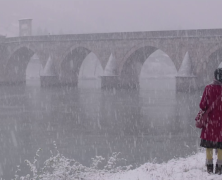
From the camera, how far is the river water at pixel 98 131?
9.73 meters

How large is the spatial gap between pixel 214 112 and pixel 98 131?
841cm

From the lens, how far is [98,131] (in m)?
13.1

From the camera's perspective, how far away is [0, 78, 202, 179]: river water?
31.9ft

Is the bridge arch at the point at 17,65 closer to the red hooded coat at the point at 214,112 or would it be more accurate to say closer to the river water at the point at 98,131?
the river water at the point at 98,131

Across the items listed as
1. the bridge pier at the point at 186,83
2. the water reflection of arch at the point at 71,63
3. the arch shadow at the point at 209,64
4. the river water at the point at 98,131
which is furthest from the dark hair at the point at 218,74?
the water reflection of arch at the point at 71,63

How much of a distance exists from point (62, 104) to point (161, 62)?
6181 cm

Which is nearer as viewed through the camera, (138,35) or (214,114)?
(214,114)

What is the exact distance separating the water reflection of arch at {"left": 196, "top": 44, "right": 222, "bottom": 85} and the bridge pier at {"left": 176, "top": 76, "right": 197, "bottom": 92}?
0.86m

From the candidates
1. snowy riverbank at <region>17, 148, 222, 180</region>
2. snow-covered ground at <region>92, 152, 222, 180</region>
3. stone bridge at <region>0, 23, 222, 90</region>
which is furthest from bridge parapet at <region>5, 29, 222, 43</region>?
snow-covered ground at <region>92, 152, 222, 180</region>

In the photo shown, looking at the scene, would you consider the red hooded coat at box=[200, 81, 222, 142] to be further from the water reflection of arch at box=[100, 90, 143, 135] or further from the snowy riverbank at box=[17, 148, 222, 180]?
the water reflection of arch at box=[100, 90, 143, 135]

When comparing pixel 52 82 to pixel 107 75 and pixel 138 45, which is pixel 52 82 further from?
pixel 138 45

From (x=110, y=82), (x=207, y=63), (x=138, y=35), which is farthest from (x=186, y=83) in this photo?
(x=110, y=82)

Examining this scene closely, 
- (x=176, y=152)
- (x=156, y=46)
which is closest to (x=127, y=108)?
(x=176, y=152)

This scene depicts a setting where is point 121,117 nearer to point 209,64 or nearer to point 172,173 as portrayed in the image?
point 172,173
